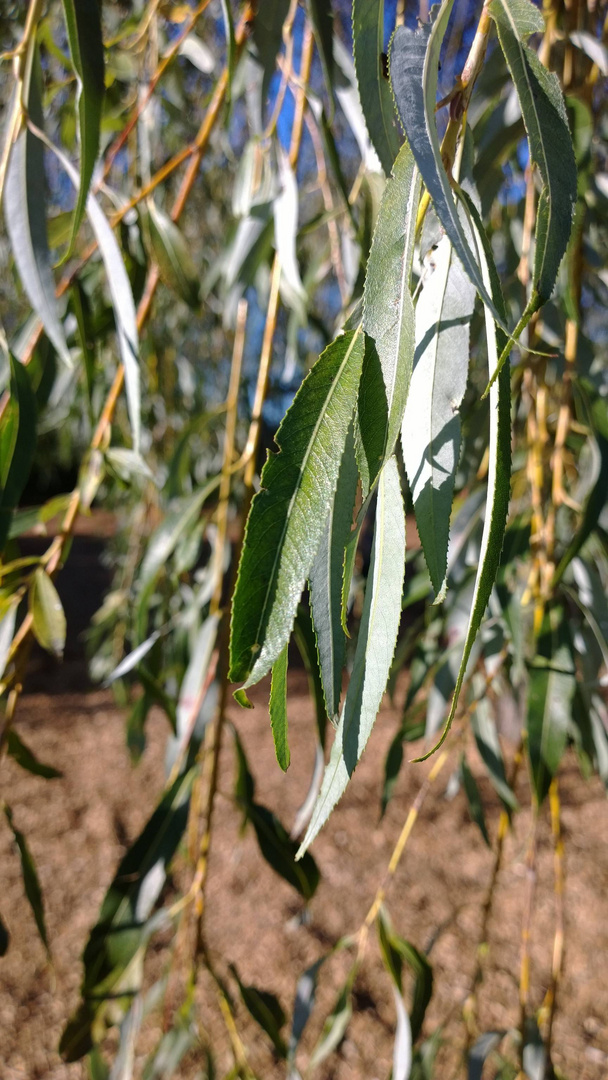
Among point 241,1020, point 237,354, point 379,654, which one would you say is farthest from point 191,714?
point 241,1020

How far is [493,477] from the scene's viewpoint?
236 millimetres

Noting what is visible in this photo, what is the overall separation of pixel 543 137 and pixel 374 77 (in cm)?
13

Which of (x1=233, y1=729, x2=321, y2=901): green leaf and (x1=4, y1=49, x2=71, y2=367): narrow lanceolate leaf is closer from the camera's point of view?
Result: (x1=4, y1=49, x2=71, y2=367): narrow lanceolate leaf

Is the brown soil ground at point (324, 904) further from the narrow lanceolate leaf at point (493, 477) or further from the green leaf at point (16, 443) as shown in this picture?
the narrow lanceolate leaf at point (493, 477)

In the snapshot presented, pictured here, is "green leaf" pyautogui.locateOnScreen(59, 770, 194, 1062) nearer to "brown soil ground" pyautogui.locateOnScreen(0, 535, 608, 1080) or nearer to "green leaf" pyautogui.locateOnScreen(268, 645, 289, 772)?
"brown soil ground" pyautogui.locateOnScreen(0, 535, 608, 1080)

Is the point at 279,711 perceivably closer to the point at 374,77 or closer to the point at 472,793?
the point at 374,77

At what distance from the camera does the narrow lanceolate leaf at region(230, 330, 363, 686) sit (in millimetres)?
245

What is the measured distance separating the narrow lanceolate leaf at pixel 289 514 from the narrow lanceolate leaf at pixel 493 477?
0.04m

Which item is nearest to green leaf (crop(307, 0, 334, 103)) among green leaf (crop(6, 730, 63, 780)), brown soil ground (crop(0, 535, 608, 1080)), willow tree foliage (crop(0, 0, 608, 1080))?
willow tree foliage (crop(0, 0, 608, 1080))

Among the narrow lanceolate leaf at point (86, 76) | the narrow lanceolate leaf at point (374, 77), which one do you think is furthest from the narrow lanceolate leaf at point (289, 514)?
the narrow lanceolate leaf at point (86, 76)

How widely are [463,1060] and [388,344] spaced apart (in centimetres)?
71

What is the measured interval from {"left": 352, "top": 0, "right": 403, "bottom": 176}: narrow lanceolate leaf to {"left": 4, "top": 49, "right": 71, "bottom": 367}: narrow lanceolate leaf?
22 centimetres

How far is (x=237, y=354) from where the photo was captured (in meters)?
0.86

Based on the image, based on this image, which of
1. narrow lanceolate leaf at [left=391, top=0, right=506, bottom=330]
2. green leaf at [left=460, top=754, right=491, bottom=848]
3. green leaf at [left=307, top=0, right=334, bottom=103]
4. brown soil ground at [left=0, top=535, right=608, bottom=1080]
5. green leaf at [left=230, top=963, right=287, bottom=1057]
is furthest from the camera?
brown soil ground at [left=0, top=535, right=608, bottom=1080]
